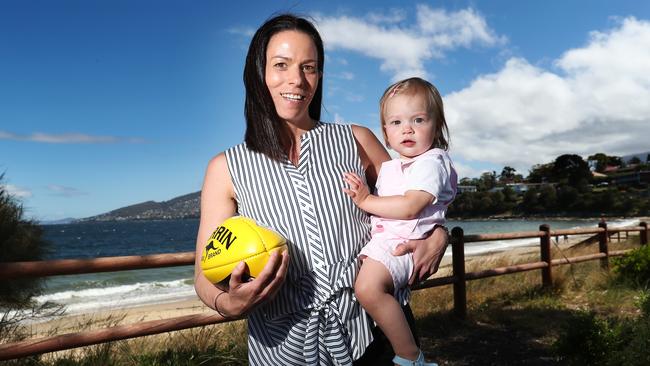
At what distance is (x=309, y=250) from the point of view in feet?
4.92

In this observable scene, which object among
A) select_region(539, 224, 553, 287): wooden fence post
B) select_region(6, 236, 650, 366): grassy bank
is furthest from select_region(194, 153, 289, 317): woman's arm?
select_region(539, 224, 553, 287): wooden fence post

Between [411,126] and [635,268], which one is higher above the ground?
[411,126]

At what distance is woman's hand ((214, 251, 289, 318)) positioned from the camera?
4.27 ft

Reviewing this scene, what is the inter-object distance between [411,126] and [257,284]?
86 centimetres

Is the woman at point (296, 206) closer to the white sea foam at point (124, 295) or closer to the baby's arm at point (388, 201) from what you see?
the baby's arm at point (388, 201)

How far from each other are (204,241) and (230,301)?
0.82 ft

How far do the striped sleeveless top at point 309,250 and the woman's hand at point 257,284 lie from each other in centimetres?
14

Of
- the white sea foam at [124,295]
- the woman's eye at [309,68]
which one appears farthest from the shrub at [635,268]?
the white sea foam at [124,295]

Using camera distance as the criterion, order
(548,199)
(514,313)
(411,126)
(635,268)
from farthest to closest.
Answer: (548,199) < (635,268) < (514,313) < (411,126)

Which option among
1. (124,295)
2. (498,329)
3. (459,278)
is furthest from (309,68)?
(124,295)

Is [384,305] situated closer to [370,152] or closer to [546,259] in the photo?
[370,152]

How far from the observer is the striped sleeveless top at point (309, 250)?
1.48m

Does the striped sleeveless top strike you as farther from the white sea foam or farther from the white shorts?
the white sea foam

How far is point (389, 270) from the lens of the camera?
1.54 m
